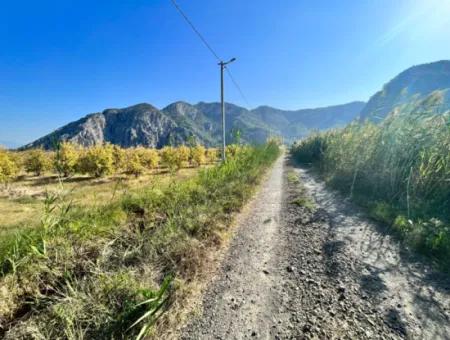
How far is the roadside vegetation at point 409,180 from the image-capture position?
3.91m

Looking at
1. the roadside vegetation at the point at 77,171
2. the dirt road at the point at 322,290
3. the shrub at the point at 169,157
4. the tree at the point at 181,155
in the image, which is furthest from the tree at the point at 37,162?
the dirt road at the point at 322,290

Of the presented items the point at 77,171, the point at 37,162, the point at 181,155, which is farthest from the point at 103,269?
the point at 37,162

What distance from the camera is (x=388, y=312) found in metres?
2.31

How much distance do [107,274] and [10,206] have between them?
16772mm

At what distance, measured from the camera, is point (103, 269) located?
254 cm

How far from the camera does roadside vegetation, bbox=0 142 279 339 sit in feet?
6.22

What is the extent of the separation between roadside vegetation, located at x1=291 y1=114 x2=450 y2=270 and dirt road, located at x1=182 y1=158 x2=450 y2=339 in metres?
0.53

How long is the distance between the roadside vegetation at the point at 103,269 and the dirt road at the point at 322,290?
1.55ft

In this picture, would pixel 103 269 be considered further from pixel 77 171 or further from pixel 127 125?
pixel 127 125

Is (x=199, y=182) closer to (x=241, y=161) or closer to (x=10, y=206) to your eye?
(x=241, y=161)

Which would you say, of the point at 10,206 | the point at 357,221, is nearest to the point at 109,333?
the point at 357,221

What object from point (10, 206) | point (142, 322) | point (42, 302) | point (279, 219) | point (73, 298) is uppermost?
point (73, 298)

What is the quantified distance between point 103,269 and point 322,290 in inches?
110

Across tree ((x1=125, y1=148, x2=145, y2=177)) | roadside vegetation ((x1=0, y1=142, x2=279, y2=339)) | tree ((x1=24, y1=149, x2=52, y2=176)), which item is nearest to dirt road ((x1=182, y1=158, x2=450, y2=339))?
roadside vegetation ((x1=0, y1=142, x2=279, y2=339))
